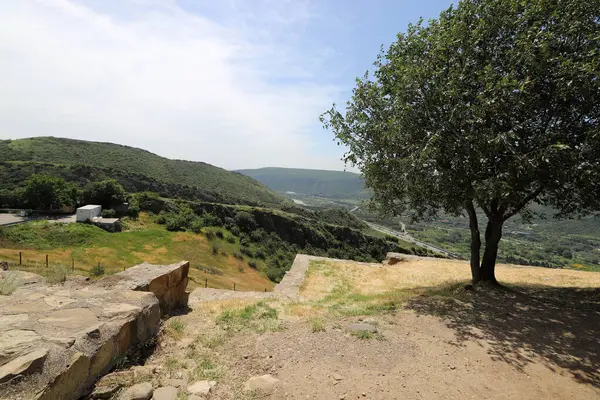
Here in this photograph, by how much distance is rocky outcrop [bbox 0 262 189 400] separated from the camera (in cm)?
334

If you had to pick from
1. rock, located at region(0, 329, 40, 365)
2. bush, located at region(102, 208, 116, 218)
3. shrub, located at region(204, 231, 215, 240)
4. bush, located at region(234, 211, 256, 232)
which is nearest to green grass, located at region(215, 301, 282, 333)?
rock, located at region(0, 329, 40, 365)

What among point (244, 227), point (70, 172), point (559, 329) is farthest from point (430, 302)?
point (70, 172)

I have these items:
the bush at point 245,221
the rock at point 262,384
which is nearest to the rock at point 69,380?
the rock at point 262,384

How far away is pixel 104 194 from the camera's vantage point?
51594 millimetres

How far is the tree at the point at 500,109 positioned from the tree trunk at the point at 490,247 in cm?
89

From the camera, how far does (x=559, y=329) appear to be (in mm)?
7062

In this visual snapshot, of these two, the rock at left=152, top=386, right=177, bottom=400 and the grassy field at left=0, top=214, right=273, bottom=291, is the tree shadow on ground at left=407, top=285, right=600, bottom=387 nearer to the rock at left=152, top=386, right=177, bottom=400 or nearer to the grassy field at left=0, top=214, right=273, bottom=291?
the rock at left=152, top=386, right=177, bottom=400

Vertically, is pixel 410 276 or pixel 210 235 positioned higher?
pixel 410 276

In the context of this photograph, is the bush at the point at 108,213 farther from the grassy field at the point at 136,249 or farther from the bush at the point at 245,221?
the bush at the point at 245,221

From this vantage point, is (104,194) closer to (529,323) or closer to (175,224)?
(175,224)

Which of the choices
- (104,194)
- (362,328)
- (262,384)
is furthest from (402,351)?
(104,194)

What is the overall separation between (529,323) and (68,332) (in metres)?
8.90

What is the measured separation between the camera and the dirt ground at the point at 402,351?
15.2ft

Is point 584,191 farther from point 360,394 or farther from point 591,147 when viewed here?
point 360,394
